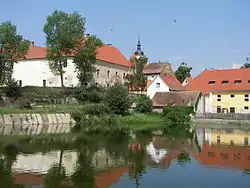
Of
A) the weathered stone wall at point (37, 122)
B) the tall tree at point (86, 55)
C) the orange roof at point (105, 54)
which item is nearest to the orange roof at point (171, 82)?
the orange roof at point (105, 54)

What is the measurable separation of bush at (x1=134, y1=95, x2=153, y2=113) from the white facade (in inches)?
473

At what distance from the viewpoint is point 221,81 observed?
204 feet

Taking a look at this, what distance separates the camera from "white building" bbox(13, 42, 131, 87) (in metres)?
61.9

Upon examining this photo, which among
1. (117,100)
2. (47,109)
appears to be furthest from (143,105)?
(47,109)

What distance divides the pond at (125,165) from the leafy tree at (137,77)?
3542cm

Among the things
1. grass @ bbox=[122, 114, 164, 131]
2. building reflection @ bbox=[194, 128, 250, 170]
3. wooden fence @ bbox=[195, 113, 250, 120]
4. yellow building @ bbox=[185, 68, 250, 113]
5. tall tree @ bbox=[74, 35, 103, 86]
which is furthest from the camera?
yellow building @ bbox=[185, 68, 250, 113]

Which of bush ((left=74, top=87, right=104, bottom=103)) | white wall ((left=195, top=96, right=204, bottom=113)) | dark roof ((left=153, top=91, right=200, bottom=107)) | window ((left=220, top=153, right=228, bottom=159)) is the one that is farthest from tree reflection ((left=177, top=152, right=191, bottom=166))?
white wall ((left=195, top=96, right=204, bottom=113))

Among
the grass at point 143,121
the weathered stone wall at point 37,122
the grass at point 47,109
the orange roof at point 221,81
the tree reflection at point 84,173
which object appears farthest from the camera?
the orange roof at point 221,81

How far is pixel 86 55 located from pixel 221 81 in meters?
23.9

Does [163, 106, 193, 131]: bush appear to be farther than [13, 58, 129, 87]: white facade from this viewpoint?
No

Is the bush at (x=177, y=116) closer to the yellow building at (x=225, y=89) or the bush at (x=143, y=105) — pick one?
the bush at (x=143, y=105)

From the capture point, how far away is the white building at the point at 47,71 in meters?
61.9

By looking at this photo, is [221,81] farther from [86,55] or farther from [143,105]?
[86,55]

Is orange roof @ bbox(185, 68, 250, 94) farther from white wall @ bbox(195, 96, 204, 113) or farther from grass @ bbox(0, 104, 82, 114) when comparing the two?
grass @ bbox(0, 104, 82, 114)
